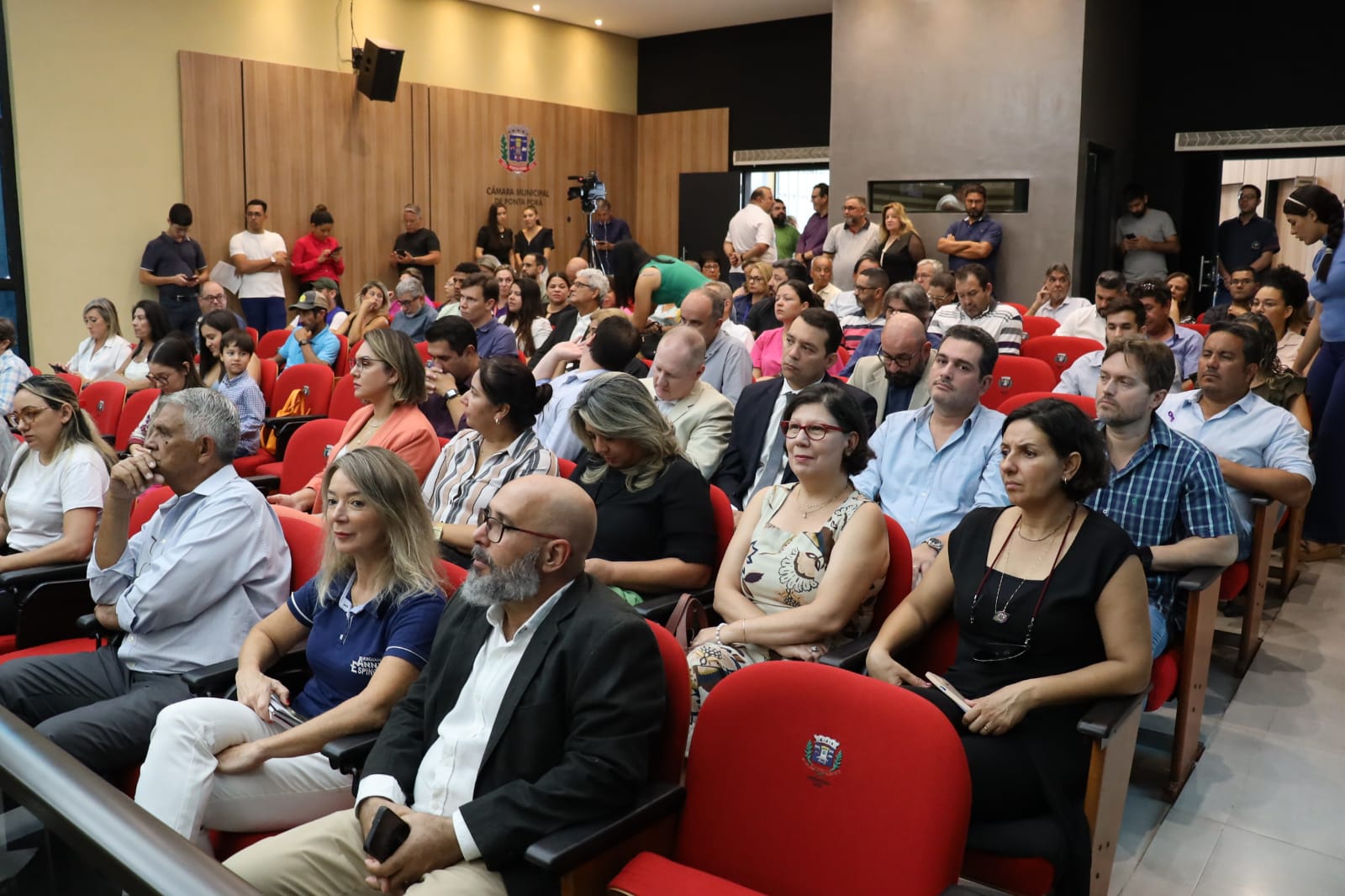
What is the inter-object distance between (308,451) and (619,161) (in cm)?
1043

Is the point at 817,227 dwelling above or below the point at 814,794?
above

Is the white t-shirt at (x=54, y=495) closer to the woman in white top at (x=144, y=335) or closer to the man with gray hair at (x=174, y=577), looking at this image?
the man with gray hair at (x=174, y=577)

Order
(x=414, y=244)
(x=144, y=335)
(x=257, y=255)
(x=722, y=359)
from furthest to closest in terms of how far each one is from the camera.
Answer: (x=414, y=244)
(x=257, y=255)
(x=144, y=335)
(x=722, y=359)

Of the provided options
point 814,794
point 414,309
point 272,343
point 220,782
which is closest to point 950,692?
point 814,794

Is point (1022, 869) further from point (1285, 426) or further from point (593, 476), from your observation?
point (1285, 426)

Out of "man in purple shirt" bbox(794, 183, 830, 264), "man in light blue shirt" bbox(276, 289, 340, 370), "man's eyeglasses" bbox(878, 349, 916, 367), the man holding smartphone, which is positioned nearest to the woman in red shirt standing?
the man holding smartphone

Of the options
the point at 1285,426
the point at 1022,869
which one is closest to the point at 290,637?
the point at 1022,869

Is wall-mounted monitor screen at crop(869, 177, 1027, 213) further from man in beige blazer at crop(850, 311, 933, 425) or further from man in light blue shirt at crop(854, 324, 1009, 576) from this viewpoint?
man in light blue shirt at crop(854, 324, 1009, 576)

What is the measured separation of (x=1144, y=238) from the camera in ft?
32.2

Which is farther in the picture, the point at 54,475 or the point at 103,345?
the point at 103,345

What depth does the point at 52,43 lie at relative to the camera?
8.95 m

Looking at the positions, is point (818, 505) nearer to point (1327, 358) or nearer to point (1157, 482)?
point (1157, 482)

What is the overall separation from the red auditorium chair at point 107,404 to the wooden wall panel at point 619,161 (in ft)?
29.4

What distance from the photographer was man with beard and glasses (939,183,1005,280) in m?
9.19
